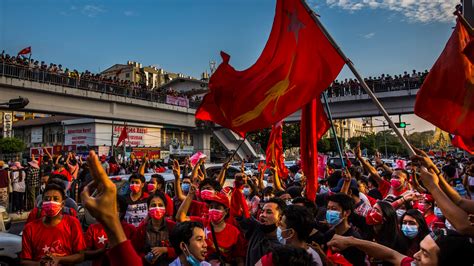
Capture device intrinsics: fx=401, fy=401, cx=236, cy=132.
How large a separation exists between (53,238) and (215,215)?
5.33ft

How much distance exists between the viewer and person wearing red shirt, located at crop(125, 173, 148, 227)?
534 cm

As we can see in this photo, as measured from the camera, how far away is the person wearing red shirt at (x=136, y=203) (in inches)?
210

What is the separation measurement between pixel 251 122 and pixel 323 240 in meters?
2.18

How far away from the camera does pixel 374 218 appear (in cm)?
419

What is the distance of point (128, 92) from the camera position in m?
28.2

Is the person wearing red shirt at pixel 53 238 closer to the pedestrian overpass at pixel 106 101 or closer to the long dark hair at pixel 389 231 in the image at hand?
the long dark hair at pixel 389 231

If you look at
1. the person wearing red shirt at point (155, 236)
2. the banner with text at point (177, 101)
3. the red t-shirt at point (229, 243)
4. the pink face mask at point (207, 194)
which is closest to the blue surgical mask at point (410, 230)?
the red t-shirt at point (229, 243)

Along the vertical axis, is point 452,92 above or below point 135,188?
above

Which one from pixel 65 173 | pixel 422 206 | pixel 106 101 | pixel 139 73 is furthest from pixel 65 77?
pixel 139 73

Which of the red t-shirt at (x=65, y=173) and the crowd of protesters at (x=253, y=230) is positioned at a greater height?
the red t-shirt at (x=65, y=173)

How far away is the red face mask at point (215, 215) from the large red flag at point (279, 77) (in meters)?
1.51

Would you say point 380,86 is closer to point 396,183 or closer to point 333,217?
point 396,183

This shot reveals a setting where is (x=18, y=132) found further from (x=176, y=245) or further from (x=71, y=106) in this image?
(x=176, y=245)

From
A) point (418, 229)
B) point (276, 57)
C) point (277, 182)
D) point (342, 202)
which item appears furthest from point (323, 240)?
point (277, 182)
